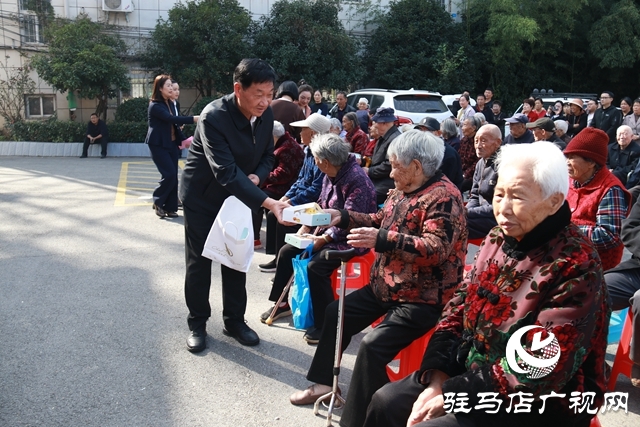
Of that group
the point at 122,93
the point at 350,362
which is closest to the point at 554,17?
the point at 122,93

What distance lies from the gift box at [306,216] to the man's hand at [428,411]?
1.43m

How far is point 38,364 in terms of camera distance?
408 centimetres

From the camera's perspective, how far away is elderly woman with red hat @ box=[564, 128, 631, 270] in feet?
12.4

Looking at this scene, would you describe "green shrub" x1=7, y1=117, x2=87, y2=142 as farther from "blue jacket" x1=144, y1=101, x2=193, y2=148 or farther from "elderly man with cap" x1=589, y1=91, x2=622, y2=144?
"elderly man with cap" x1=589, y1=91, x2=622, y2=144

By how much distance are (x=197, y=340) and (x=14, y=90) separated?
17374 mm

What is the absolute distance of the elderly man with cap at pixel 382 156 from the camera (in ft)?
22.2

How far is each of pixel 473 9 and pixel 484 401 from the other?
74.8ft

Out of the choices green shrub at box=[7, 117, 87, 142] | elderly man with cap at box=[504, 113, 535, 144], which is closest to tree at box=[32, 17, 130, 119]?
green shrub at box=[7, 117, 87, 142]

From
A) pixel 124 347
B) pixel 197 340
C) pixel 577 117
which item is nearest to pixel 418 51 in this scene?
pixel 577 117

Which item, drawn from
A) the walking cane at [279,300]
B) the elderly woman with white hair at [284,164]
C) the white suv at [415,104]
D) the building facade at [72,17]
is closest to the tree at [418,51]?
the building facade at [72,17]

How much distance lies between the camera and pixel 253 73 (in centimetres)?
403

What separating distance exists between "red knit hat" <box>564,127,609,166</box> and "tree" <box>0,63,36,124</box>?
1815cm

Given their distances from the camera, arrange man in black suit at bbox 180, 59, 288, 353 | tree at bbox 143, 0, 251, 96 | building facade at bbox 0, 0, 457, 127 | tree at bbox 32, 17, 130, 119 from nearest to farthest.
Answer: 1. man in black suit at bbox 180, 59, 288, 353
2. tree at bbox 32, 17, 130, 119
3. tree at bbox 143, 0, 251, 96
4. building facade at bbox 0, 0, 457, 127

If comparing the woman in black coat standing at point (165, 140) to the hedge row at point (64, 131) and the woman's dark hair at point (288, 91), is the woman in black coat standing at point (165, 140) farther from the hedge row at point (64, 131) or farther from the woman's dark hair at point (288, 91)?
the hedge row at point (64, 131)
